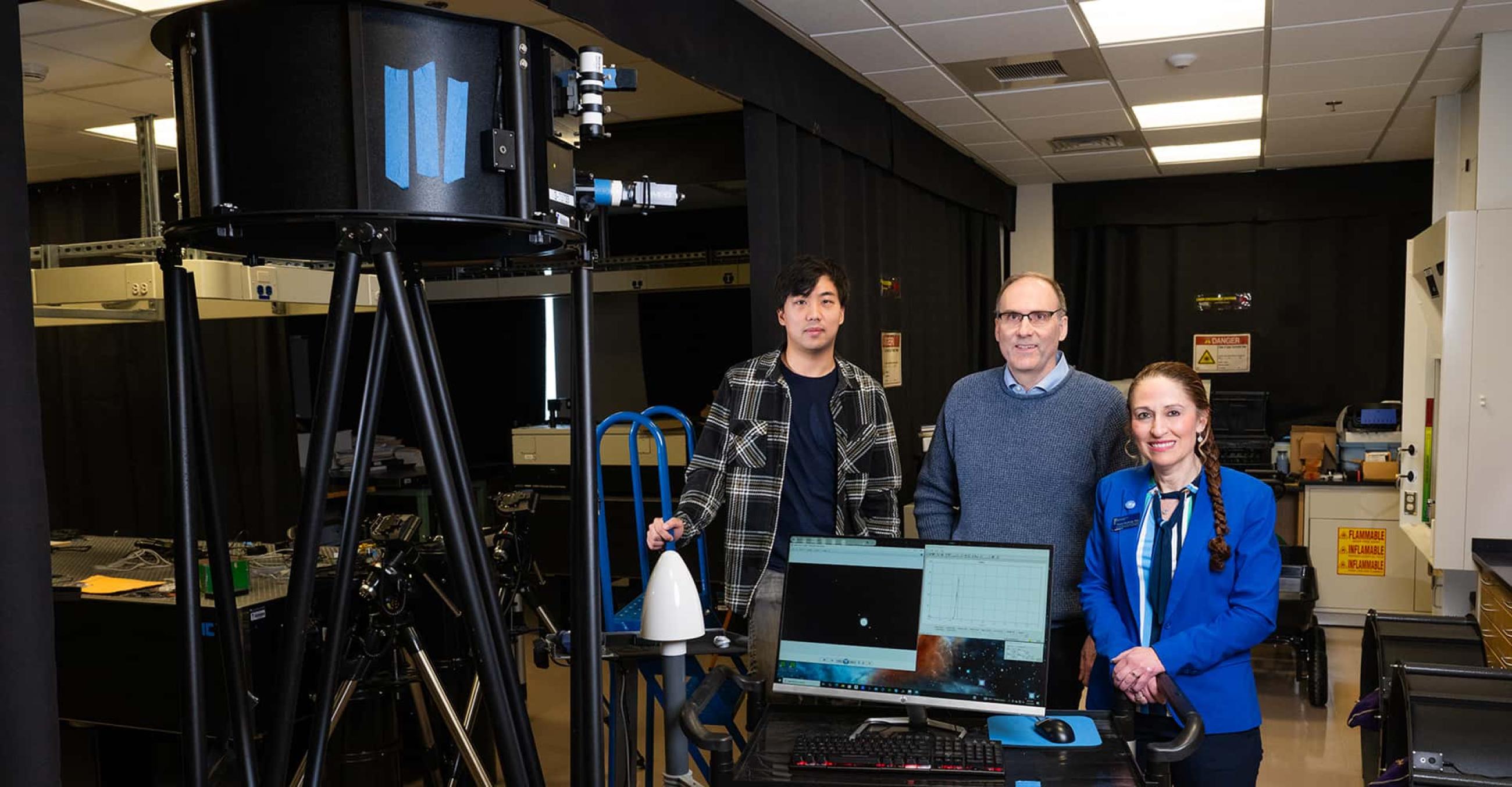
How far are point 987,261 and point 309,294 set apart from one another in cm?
521

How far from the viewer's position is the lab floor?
4.00 m

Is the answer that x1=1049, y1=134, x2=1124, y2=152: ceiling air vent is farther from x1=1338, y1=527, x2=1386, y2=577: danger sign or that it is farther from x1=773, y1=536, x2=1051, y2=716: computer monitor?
x1=773, y1=536, x2=1051, y2=716: computer monitor

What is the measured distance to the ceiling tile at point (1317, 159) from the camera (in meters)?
7.09

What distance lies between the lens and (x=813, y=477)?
3.02 meters

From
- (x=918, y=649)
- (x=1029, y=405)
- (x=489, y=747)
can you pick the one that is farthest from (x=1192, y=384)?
(x=489, y=747)

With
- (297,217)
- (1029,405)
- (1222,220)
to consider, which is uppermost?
(1222,220)

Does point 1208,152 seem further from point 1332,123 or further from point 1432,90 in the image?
point 1432,90

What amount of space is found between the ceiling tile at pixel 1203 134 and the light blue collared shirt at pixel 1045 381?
166 inches

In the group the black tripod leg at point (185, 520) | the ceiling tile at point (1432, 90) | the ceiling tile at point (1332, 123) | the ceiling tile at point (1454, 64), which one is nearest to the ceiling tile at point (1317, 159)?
the ceiling tile at point (1332, 123)

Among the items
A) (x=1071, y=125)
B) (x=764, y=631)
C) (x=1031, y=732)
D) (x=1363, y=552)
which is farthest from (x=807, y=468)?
(x=1363, y=552)

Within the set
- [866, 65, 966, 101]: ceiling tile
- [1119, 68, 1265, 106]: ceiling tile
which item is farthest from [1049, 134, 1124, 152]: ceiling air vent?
[866, 65, 966, 101]: ceiling tile

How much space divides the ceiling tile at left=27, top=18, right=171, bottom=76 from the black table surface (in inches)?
123

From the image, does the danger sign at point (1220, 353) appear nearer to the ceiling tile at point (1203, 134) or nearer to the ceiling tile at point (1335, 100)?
the ceiling tile at point (1203, 134)

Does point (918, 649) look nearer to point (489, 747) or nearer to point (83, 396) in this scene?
point (489, 747)
